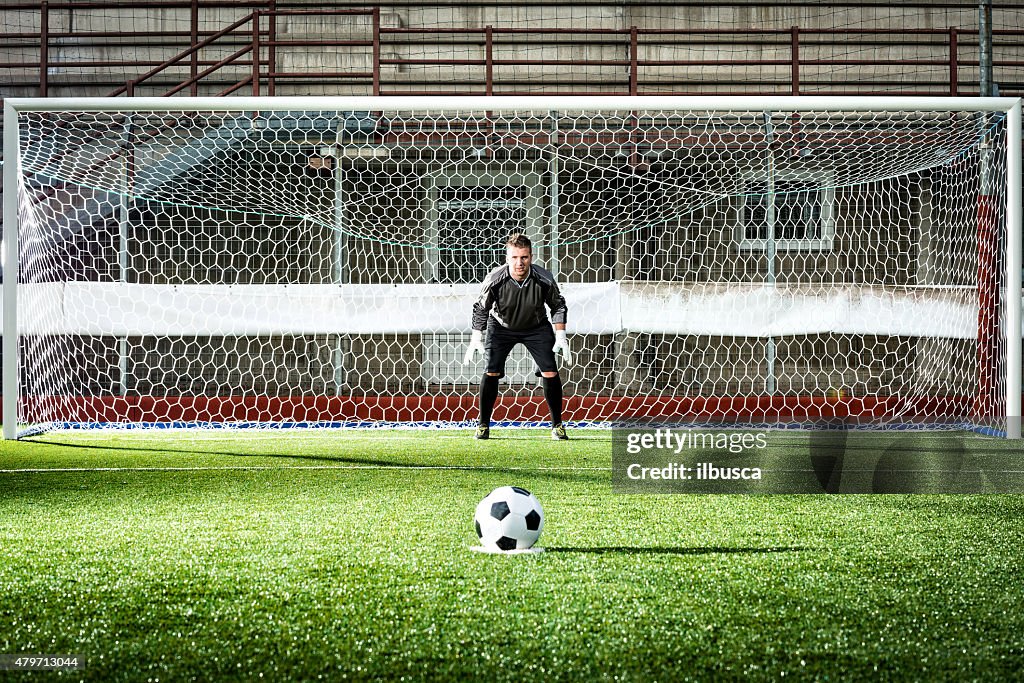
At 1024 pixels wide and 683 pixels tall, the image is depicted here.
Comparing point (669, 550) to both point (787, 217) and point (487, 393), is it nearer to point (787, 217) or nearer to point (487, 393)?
point (487, 393)

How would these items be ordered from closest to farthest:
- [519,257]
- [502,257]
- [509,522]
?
[509,522]
[519,257]
[502,257]

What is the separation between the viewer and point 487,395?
7070mm

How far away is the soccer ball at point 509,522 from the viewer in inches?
121

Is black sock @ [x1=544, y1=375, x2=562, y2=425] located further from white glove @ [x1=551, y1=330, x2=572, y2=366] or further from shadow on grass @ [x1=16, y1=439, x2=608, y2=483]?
shadow on grass @ [x1=16, y1=439, x2=608, y2=483]

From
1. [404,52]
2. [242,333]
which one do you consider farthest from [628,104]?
[404,52]

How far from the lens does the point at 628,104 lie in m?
6.83

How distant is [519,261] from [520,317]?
16.5 inches

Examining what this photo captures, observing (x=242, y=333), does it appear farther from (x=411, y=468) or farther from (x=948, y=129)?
(x=948, y=129)

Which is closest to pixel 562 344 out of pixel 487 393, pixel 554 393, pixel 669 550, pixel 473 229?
pixel 554 393

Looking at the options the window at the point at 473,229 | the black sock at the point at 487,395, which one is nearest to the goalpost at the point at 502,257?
the window at the point at 473,229

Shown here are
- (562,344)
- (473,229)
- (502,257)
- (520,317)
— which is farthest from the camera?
(502,257)

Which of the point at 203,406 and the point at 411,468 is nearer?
the point at 411,468

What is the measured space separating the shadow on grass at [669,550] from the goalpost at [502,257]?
4.40 meters

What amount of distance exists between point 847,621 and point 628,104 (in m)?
5.12
